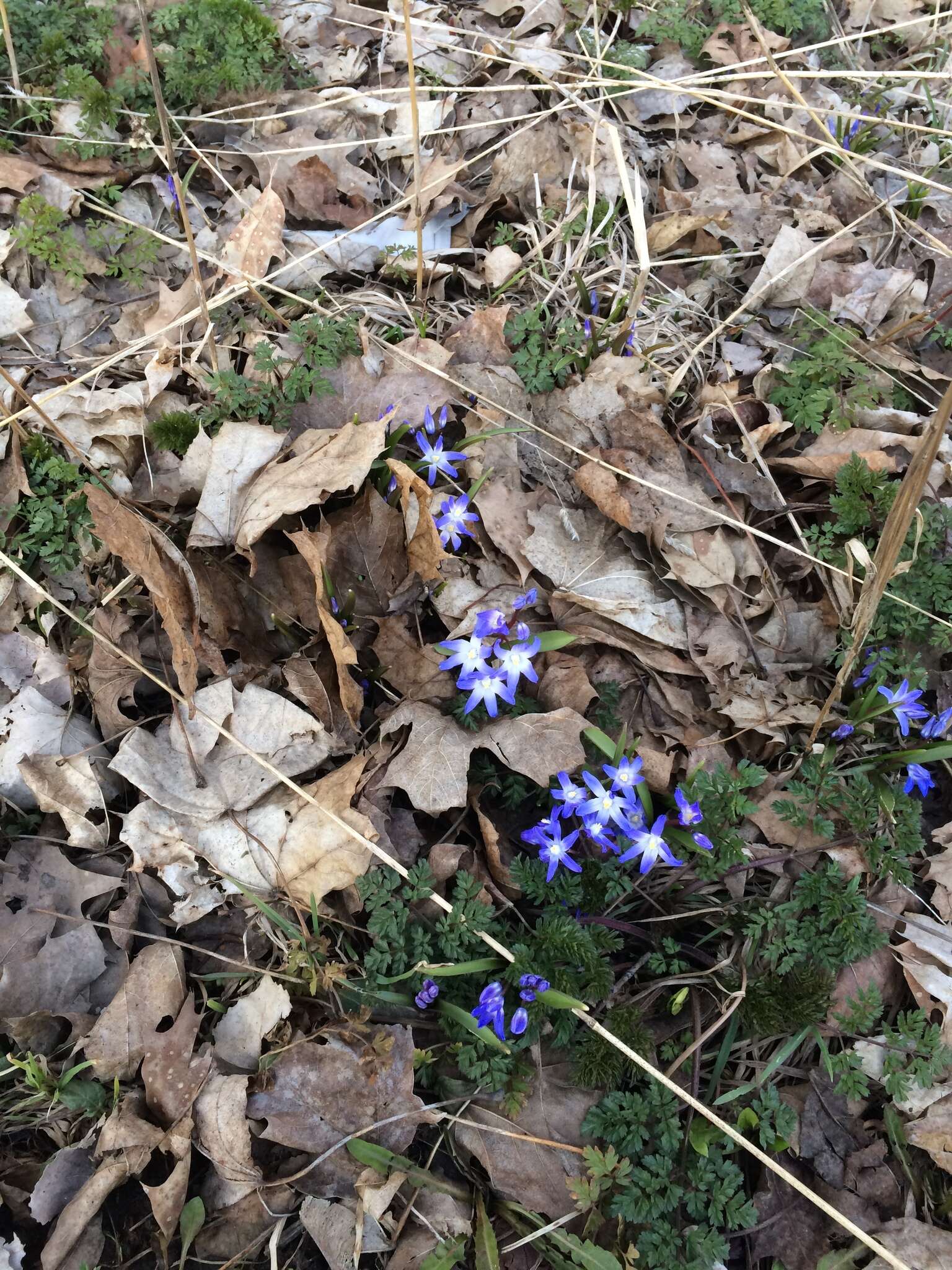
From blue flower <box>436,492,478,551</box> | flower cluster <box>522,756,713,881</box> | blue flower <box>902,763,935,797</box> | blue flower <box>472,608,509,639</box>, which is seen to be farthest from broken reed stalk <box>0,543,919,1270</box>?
blue flower <box>902,763,935,797</box>

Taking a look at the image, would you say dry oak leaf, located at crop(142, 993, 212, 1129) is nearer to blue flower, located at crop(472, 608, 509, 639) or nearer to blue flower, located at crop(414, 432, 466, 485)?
blue flower, located at crop(472, 608, 509, 639)

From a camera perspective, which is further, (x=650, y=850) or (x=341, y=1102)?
(x=650, y=850)

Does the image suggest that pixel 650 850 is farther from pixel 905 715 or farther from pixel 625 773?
pixel 905 715

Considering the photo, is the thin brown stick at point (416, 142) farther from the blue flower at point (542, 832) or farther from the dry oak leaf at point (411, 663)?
the blue flower at point (542, 832)

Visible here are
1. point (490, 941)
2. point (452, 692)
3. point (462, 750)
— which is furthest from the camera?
point (452, 692)

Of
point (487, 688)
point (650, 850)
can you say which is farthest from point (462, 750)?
point (650, 850)

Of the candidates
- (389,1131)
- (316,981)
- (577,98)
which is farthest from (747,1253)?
(577,98)
